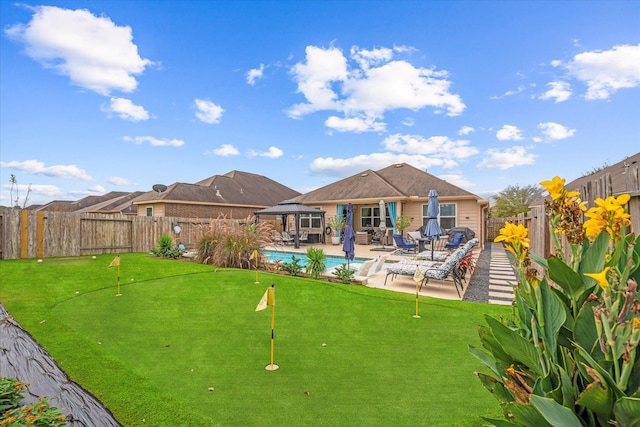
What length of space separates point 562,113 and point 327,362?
15054mm

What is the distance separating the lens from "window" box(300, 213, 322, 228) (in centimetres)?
2272

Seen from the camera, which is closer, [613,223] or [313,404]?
[613,223]

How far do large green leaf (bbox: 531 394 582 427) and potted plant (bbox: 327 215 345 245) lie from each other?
59.0 ft

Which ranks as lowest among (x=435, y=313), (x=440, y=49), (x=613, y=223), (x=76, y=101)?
(x=435, y=313)

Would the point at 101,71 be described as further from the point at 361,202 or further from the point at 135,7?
the point at 361,202

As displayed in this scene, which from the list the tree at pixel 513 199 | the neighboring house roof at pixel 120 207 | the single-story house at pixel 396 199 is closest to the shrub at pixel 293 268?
the single-story house at pixel 396 199

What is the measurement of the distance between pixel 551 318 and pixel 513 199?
118ft

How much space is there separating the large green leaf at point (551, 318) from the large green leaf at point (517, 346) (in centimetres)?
7

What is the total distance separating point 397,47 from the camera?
12992 mm

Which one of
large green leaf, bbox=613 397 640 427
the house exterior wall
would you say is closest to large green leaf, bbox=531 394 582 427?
large green leaf, bbox=613 397 640 427

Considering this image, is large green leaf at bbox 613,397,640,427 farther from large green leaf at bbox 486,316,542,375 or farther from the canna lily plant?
large green leaf at bbox 486,316,542,375

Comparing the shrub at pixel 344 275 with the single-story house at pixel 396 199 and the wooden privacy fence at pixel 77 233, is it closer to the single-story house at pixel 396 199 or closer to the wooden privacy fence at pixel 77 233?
the wooden privacy fence at pixel 77 233

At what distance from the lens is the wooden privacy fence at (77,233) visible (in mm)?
10953

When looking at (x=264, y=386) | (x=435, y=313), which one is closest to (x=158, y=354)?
(x=264, y=386)
